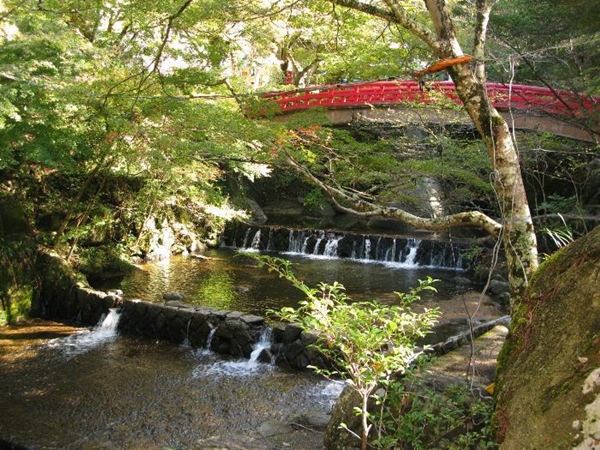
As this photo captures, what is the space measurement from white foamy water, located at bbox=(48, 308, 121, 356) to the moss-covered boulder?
8385mm

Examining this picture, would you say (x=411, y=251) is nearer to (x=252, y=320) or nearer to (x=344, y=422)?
(x=252, y=320)

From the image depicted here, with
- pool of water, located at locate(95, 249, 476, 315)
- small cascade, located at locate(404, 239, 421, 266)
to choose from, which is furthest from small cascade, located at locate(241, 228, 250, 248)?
small cascade, located at locate(404, 239, 421, 266)

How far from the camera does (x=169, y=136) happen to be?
30.8ft

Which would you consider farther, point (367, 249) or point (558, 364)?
point (367, 249)

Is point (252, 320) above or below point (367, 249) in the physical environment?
below

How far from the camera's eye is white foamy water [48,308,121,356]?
29.9 ft

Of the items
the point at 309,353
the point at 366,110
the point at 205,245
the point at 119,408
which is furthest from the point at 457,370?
the point at 205,245

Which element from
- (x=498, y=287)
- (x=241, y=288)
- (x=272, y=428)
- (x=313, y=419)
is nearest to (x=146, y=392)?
(x=272, y=428)

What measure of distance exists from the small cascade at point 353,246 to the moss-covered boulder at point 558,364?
1371 cm

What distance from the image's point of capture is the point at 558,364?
2.18m

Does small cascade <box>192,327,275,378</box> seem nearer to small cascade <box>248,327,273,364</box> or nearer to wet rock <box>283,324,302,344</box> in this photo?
small cascade <box>248,327,273,364</box>

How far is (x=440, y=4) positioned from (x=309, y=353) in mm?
6288

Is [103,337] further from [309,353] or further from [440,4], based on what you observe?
[440,4]

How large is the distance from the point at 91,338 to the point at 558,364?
30.8 ft
